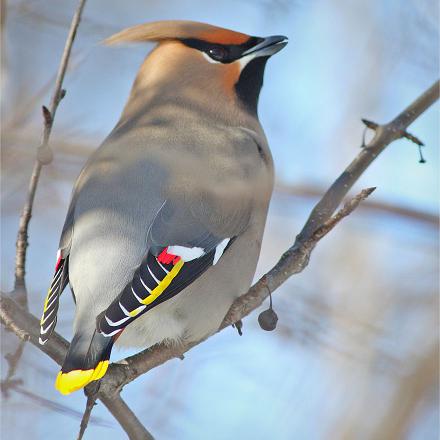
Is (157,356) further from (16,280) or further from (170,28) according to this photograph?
(170,28)

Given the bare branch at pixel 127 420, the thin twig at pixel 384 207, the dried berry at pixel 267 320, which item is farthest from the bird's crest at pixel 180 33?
the bare branch at pixel 127 420

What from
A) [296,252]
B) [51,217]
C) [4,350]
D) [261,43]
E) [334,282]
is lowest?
[334,282]

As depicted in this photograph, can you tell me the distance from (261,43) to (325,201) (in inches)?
38.0

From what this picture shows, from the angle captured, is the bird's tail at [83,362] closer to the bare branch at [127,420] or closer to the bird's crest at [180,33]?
the bare branch at [127,420]

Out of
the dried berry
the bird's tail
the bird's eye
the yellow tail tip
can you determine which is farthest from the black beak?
the yellow tail tip

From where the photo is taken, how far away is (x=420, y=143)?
358 centimetres

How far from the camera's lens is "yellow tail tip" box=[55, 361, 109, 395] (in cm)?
288

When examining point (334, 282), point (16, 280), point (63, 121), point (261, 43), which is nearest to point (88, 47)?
point (63, 121)

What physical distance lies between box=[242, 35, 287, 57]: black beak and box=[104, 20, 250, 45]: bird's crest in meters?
0.08

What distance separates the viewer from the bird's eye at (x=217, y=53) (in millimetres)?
4203

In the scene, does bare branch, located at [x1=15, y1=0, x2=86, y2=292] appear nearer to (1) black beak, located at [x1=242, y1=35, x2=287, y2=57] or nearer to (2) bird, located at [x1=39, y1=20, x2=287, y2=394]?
(2) bird, located at [x1=39, y1=20, x2=287, y2=394]

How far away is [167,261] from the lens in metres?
3.20

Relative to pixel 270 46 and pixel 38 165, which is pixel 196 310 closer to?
pixel 38 165

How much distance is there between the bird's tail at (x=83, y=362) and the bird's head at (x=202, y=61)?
1458 millimetres
